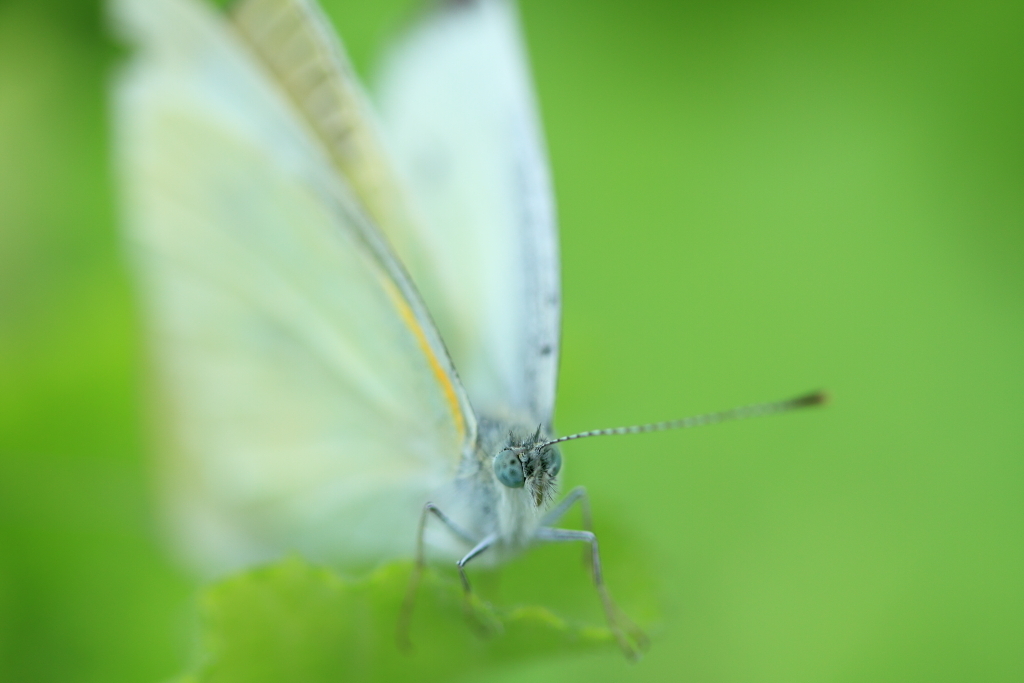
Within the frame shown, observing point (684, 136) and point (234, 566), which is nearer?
point (234, 566)

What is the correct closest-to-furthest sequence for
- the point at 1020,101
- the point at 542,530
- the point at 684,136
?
the point at 542,530, the point at 1020,101, the point at 684,136

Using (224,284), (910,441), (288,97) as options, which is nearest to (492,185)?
(288,97)

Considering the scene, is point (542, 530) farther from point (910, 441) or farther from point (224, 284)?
point (910, 441)

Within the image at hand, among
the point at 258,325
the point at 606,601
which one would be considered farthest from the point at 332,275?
the point at 606,601

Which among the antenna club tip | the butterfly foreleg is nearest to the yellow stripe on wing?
the butterfly foreleg

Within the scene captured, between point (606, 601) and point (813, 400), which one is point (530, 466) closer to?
point (606, 601)

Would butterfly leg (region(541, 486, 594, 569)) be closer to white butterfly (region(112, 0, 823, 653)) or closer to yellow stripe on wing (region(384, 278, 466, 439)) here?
white butterfly (region(112, 0, 823, 653))

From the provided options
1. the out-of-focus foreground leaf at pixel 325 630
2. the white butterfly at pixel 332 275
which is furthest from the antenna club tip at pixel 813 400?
the out-of-focus foreground leaf at pixel 325 630

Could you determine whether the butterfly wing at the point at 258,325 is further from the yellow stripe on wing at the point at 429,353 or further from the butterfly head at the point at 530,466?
the butterfly head at the point at 530,466
